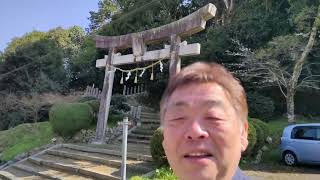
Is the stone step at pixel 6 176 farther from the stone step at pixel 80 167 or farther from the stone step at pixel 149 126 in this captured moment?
the stone step at pixel 149 126

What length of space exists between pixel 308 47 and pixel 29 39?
25.2 meters

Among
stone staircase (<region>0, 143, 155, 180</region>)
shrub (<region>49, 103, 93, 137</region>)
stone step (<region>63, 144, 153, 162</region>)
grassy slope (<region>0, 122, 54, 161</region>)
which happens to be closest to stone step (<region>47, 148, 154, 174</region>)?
stone staircase (<region>0, 143, 155, 180</region>)

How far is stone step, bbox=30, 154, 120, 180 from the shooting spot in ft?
34.9

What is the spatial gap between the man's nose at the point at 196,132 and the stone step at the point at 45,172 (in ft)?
33.2

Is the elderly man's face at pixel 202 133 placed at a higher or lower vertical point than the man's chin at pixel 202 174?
higher

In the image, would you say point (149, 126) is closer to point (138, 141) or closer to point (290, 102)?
point (138, 141)

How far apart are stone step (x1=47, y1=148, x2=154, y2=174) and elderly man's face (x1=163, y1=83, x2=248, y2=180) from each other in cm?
917

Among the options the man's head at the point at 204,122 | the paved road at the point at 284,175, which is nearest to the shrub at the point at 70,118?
the paved road at the point at 284,175

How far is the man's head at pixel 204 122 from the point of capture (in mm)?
1238

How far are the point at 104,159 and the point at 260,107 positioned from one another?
24.2 ft

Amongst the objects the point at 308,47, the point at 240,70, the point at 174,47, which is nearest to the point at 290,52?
the point at 308,47

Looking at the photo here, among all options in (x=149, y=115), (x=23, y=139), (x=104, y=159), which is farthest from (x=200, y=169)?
(x=23, y=139)

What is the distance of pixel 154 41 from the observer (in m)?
14.0

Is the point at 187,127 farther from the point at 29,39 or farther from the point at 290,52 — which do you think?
the point at 29,39
